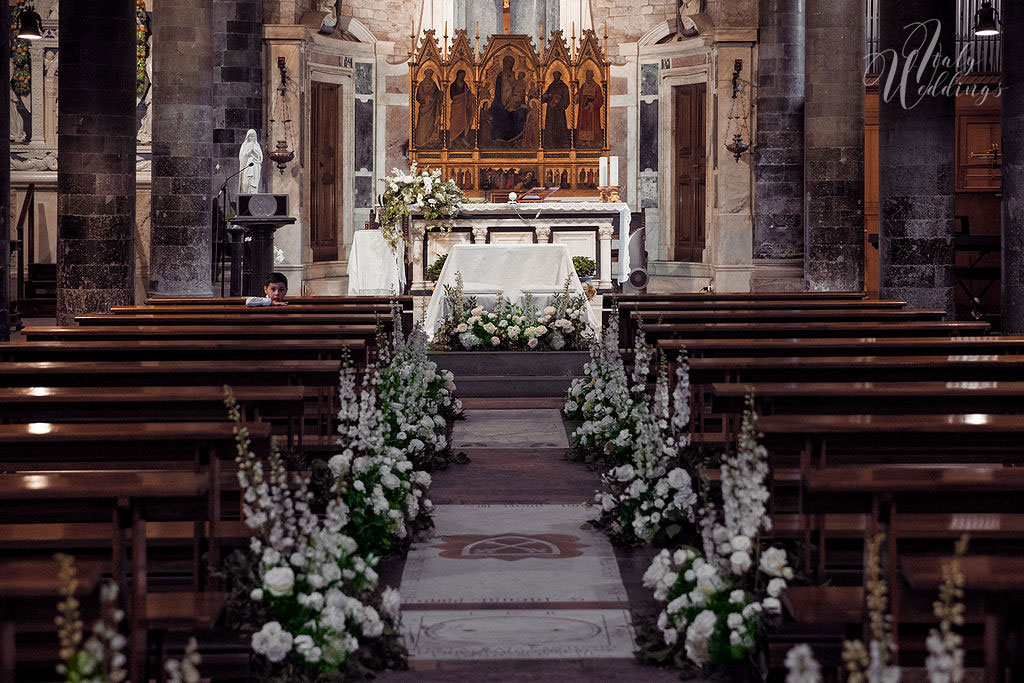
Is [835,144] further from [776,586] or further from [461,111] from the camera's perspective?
[776,586]

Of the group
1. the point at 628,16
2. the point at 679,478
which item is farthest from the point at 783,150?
the point at 679,478

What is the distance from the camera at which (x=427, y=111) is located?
71.9ft

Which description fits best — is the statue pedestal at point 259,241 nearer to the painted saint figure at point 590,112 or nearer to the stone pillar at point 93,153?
the stone pillar at point 93,153

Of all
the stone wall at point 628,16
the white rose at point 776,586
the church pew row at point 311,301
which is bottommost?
the white rose at point 776,586

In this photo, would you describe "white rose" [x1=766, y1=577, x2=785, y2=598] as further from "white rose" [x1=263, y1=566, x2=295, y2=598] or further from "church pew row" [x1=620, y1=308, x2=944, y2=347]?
"church pew row" [x1=620, y1=308, x2=944, y2=347]

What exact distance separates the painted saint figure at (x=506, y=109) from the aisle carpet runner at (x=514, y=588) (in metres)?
15.3

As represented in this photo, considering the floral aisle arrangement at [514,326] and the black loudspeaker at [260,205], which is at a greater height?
the black loudspeaker at [260,205]

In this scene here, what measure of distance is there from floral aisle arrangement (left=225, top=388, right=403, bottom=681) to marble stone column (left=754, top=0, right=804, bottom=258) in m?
16.6

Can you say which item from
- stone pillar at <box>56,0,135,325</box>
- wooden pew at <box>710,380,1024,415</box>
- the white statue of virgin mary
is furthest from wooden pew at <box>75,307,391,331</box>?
the white statue of virgin mary

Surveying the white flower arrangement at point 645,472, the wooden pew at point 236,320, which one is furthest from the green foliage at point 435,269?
the white flower arrangement at point 645,472

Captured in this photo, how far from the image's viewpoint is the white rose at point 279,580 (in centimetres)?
415

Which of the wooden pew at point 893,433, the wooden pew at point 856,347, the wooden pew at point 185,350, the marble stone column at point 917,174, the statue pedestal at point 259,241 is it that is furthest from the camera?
the statue pedestal at point 259,241

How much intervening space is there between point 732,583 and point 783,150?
1656 cm

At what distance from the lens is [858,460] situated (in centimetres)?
718
